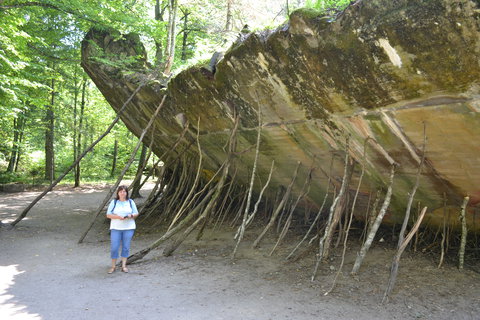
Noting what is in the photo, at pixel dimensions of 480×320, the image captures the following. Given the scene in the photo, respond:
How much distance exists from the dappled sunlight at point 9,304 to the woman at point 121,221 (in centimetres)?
134

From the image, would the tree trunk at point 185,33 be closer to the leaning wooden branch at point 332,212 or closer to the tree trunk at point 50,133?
Answer: the tree trunk at point 50,133

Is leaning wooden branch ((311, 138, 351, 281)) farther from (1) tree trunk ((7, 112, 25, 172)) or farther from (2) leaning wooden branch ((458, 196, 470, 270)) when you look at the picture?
(1) tree trunk ((7, 112, 25, 172))

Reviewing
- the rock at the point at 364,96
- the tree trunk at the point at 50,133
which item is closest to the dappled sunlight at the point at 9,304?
the rock at the point at 364,96

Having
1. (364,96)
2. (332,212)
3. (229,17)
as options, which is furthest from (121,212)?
(229,17)

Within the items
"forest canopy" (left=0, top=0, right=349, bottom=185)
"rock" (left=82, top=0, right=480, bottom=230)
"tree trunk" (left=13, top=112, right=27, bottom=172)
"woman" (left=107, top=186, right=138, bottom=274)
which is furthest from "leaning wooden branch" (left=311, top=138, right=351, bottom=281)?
"tree trunk" (left=13, top=112, right=27, bottom=172)

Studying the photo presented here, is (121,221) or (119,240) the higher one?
(121,221)

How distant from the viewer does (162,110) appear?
27.1 feet

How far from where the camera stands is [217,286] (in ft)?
17.1

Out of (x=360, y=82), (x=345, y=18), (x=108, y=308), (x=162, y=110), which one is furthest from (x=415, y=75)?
(x=162, y=110)

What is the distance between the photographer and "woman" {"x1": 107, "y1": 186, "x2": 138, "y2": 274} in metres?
5.57

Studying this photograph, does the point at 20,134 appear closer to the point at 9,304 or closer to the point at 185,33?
the point at 185,33

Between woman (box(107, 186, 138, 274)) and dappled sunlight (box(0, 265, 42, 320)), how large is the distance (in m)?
1.34

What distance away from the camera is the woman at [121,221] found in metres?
5.57

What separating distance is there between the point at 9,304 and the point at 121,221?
67.5 inches
